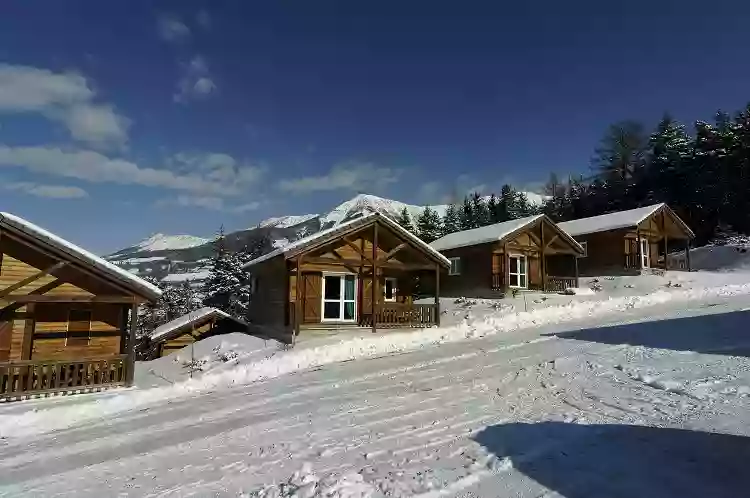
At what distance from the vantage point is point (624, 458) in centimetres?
634

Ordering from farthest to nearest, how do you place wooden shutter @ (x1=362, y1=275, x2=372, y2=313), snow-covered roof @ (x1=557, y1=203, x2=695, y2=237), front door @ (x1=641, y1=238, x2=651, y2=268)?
front door @ (x1=641, y1=238, x2=651, y2=268), snow-covered roof @ (x1=557, y1=203, x2=695, y2=237), wooden shutter @ (x1=362, y1=275, x2=372, y2=313)

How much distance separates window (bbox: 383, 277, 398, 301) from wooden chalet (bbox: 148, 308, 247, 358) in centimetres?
938

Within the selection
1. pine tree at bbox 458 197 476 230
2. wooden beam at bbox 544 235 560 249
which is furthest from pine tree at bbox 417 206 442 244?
wooden beam at bbox 544 235 560 249

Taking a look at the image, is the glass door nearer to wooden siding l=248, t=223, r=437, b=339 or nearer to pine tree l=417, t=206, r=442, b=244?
wooden siding l=248, t=223, r=437, b=339

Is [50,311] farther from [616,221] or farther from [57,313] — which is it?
[616,221]

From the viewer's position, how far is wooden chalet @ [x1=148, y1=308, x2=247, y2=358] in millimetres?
28297

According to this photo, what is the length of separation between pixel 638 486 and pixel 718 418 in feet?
10.3

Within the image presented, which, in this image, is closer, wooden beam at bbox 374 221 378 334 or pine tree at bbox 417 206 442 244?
wooden beam at bbox 374 221 378 334

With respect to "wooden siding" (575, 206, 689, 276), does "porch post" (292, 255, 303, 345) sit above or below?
below

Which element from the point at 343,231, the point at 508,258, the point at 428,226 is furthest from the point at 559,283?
the point at 428,226

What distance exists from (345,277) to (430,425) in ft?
49.4

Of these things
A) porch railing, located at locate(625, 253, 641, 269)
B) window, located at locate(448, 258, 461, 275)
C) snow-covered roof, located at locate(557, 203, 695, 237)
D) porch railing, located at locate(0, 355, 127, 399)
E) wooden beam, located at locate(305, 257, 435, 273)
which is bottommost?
porch railing, located at locate(0, 355, 127, 399)

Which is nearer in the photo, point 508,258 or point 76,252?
point 76,252

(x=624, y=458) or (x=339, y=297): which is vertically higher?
(x=339, y=297)
